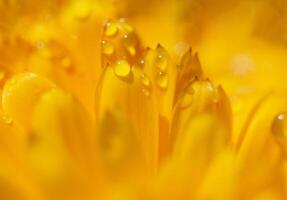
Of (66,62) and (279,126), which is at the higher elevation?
(66,62)

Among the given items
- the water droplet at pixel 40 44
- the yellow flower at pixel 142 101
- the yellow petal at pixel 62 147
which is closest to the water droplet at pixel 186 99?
the yellow flower at pixel 142 101

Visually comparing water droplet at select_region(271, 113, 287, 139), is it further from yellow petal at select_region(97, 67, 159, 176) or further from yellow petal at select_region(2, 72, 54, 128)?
yellow petal at select_region(2, 72, 54, 128)

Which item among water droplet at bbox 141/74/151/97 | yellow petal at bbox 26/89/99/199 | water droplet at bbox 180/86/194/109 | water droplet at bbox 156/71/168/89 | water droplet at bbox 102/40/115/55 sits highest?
water droplet at bbox 102/40/115/55

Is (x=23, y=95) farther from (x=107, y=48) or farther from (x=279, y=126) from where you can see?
(x=279, y=126)

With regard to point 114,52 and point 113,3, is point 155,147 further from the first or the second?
point 113,3

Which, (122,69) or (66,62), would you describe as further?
(66,62)

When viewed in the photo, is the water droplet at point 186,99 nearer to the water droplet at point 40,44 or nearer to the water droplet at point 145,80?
the water droplet at point 145,80

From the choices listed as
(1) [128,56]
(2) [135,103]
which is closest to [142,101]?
(2) [135,103]

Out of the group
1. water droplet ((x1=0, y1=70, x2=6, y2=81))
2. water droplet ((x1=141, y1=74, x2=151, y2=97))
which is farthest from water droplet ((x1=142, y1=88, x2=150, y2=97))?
water droplet ((x1=0, y1=70, x2=6, y2=81))

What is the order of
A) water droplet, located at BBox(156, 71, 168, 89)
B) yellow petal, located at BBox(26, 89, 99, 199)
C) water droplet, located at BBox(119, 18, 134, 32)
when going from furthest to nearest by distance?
water droplet, located at BBox(119, 18, 134, 32) → water droplet, located at BBox(156, 71, 168, 89) → yellow petal, located at BBox(26, 89, 99, 199)
